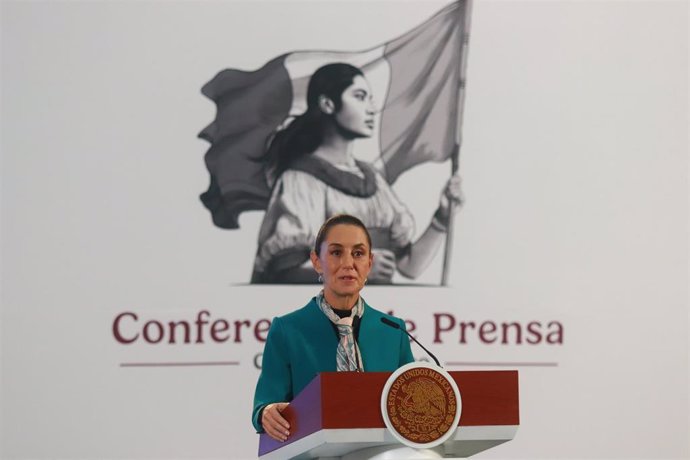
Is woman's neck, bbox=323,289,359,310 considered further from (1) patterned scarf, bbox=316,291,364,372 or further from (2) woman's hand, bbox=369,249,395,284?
(2) woman's hand, bbox=369,249,395,284

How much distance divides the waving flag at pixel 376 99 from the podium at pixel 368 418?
2.30 metres

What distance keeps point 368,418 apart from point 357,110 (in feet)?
8.87

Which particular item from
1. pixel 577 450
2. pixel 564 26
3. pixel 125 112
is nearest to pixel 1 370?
pixel 125 112

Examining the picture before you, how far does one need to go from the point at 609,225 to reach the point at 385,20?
1.34 meters

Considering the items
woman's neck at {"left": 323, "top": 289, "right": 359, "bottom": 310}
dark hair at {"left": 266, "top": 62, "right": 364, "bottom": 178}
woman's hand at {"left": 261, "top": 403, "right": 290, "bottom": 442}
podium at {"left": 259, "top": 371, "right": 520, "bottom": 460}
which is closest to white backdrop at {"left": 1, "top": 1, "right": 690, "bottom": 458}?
dark hair at {"left": 266, "top": 62, "right": 364, "bottom": 178}

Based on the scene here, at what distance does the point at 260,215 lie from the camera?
16.1ft

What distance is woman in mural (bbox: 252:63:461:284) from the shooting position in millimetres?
4898

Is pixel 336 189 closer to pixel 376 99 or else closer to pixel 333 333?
pixel 376 99

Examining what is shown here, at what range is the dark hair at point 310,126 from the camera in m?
4.95

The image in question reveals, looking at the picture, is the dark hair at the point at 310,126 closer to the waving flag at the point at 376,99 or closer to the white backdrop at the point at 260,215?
the waving flag at the point at 376,99

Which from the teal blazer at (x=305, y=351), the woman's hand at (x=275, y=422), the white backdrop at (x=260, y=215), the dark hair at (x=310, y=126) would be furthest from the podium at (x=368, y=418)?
the dark hair at (x=310, y=126)

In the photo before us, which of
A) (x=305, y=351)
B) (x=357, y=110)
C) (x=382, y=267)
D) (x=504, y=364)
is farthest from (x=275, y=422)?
(x=357, y=110)

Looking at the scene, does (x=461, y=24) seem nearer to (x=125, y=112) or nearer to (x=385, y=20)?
(x=385, y=20)

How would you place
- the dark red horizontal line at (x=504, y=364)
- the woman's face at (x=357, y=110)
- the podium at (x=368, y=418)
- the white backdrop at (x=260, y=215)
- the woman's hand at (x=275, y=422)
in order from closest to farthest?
the podium at (x=368, y=418) → the woman's hand at (x=275, y=422) → the white backdrop at (x=260, y=215) → the dark red horizontal line at (x=504, y=364) → the woman's face at (x=357, y=110)
